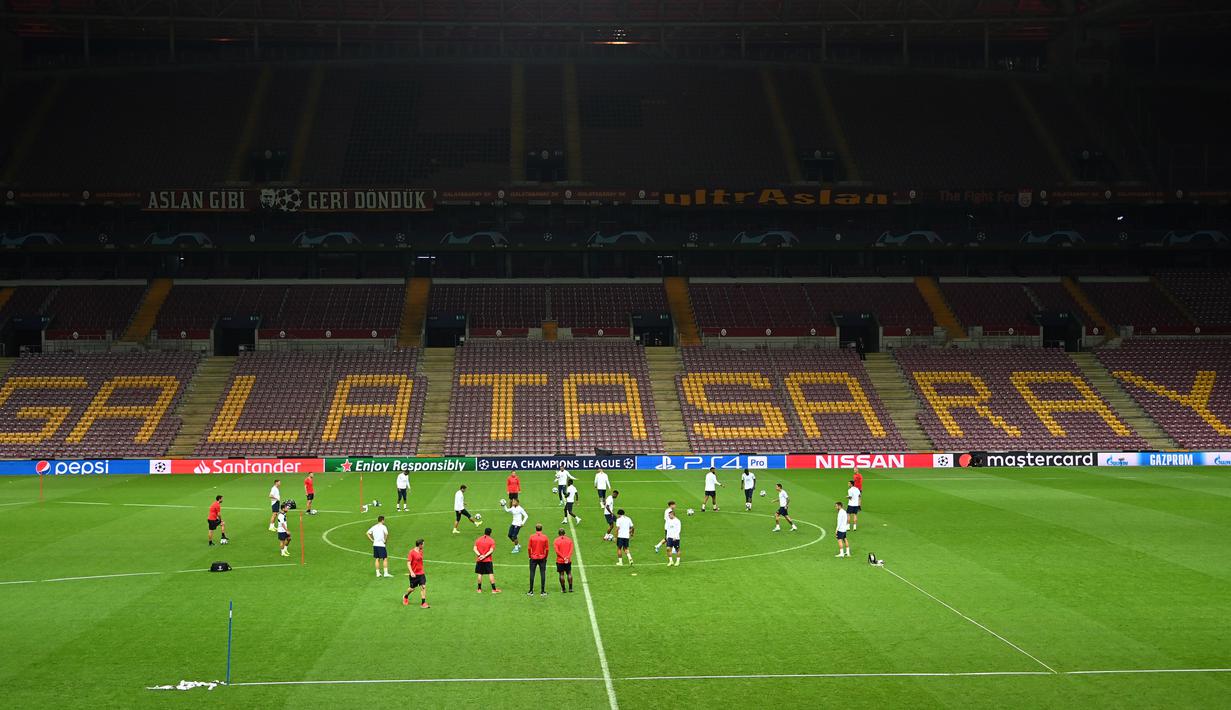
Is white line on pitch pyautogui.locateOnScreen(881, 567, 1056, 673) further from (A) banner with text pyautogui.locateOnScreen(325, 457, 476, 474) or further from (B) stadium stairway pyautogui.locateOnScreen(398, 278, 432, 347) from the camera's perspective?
(B) stadium stairway pyautogui.locateOnScreen(398, 278, 432, 347)

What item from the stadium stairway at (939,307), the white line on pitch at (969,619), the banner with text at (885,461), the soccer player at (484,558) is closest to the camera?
the white line on pitch at (969,619)

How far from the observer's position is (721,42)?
82375 millimetres

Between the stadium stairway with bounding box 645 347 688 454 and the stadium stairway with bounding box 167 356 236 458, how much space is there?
24.8m

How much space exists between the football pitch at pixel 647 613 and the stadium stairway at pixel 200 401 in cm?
1709

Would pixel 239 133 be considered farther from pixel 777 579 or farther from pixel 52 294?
pixel 777 579

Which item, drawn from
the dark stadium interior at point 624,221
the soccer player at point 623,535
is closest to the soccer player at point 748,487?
the soccer player at point 623,535

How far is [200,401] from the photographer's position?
196 ft

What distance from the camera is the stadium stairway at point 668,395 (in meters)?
57.4

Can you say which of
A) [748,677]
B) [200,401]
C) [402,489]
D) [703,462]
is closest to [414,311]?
[200,401]

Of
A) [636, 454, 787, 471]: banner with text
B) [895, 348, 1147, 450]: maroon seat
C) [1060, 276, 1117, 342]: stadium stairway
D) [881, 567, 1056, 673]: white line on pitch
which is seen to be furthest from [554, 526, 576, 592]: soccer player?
[1060, 276, 1117, 342]: stadium stairway

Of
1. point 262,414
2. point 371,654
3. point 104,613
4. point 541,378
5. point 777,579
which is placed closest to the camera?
point 371,654

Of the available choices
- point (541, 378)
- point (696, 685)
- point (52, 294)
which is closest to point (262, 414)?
point (541, 378)

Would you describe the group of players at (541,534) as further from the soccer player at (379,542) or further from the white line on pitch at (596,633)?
the white line on pitch at (596,633)

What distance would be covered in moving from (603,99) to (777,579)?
189ft
